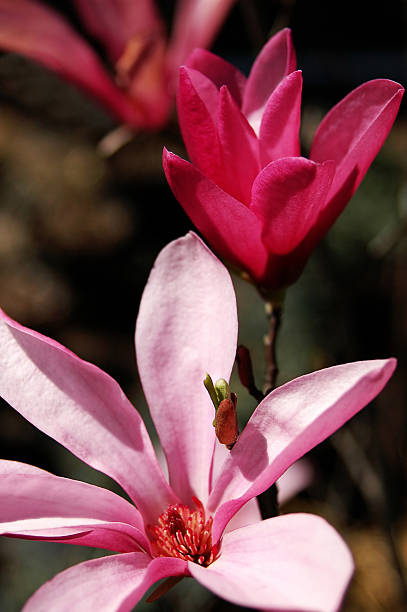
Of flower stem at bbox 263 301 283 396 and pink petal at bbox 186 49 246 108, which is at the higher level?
pink petal at bbox 186 49 246 108

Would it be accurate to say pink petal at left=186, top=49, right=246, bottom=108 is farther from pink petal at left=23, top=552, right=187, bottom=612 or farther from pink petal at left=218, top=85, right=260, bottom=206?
pink petal at left=23, top=552, right=187, bottom=612

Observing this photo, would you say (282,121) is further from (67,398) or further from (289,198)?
(67,398)

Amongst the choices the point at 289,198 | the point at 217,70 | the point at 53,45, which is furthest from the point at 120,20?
the point at 289,198

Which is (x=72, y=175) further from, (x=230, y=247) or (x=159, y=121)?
(x=230, y=247)

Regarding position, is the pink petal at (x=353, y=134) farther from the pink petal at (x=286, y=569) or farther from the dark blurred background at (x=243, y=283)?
the dark blurred background at (x=243, y=283)

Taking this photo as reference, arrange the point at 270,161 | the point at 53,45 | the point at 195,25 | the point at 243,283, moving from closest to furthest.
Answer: the point at 270,161 < the point at 53,45 < the point at 195,25 < the point at 243,283

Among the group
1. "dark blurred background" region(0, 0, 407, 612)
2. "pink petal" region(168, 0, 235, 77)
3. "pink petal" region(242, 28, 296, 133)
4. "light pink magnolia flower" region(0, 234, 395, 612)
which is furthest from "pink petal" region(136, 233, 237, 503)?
"pink petal" region(168, 0, 235, 77)

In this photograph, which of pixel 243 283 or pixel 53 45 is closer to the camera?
pixel 53 45
